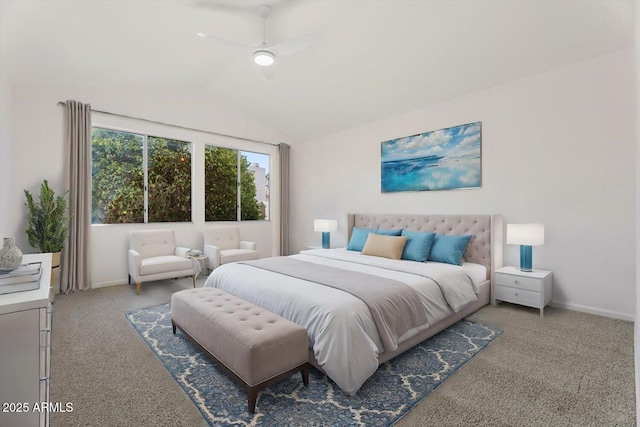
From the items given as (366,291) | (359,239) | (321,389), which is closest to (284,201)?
(359,239)

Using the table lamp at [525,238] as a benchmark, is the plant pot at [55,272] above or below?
below

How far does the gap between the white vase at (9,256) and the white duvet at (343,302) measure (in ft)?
5.06

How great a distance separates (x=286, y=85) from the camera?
479 cm

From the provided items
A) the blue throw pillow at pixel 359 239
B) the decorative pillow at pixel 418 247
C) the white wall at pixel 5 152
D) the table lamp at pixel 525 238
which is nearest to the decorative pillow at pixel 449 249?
the decorative pillow at pixel 418 247

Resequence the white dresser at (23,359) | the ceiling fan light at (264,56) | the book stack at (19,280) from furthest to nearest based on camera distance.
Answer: the ceiling fan light at (264,56), the book stack at (19,280), the white dresser at (23,359)

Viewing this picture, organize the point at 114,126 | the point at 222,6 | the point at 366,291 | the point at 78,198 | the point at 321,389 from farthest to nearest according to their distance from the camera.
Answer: the point at 114,126
the point at 78,198
the point at 222,6
the point at 366,291
the point at 321,389

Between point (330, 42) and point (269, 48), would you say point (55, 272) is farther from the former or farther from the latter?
point (330, 42)

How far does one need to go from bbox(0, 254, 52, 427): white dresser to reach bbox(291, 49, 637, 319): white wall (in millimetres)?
4291

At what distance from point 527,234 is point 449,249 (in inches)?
32.0

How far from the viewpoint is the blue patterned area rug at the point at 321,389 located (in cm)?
174

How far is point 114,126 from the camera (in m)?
4.67

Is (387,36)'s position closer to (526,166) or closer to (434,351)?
(526,166)

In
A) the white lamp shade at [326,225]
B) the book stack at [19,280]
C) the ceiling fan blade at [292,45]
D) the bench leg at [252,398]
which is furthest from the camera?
the white lamp shade at [326,225]

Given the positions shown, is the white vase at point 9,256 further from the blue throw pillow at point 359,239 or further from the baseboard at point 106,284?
the blue throw pillow at point 359,239
